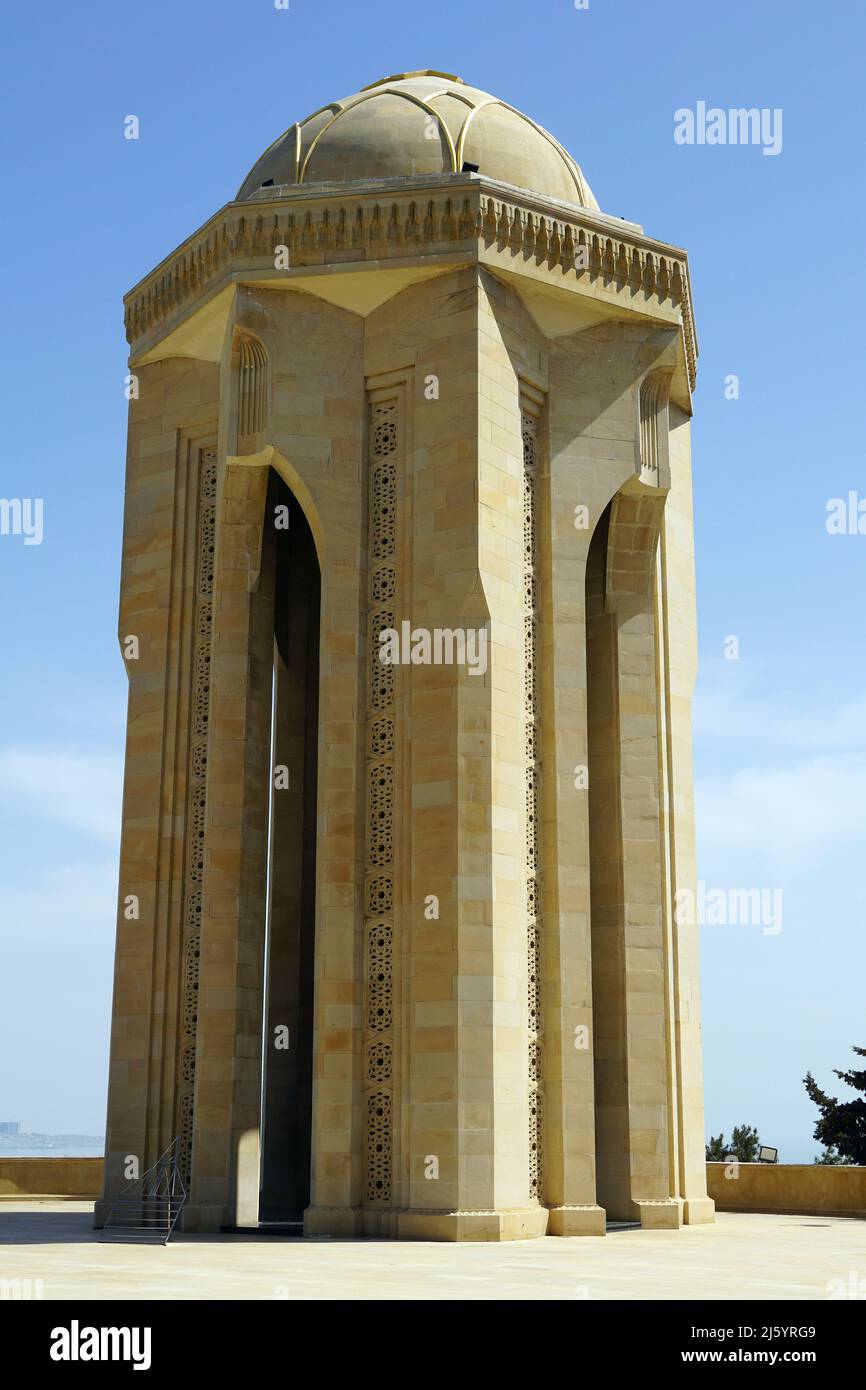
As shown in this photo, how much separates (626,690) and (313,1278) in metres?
11.1

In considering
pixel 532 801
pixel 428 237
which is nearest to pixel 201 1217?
pixel 532 801

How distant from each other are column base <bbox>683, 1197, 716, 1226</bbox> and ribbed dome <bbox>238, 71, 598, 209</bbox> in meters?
12.7

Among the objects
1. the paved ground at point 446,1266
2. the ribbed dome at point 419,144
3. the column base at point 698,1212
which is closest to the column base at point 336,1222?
the paved ground at point 446,1266

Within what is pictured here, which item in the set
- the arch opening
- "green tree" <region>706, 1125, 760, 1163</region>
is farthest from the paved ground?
"green tree" <region>706, 1125, 760, 1163</region>

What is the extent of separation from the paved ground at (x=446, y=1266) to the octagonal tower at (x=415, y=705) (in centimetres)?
142

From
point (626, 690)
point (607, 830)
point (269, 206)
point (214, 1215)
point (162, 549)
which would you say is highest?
point (269, 206)

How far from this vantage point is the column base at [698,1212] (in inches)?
771

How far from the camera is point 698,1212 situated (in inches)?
781

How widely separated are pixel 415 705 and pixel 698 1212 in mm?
7456

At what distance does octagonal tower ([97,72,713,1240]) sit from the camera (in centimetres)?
1738

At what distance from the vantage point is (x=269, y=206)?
63.8ft

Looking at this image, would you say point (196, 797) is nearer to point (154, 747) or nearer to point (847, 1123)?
point (154, 747)
